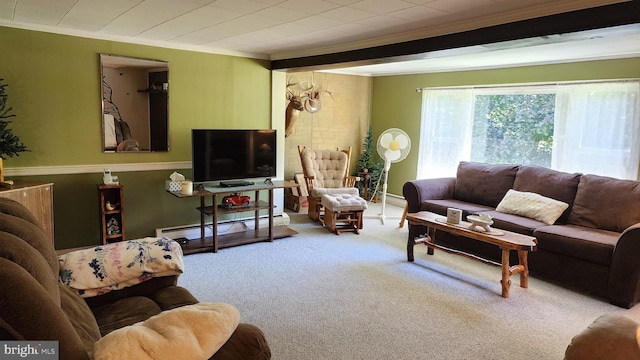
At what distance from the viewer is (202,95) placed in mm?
4816

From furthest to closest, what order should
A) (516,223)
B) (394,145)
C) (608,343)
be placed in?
(394,145), (516,223), (608,343)

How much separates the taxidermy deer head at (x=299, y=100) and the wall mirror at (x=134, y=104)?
7.11 feet

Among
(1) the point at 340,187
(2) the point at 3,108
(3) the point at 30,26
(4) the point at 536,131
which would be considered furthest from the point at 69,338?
(4) the point at 536,131

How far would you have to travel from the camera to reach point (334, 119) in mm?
7129

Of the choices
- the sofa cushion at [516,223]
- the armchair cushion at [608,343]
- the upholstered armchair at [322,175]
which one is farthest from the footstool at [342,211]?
the armchair cushion at [608,343]

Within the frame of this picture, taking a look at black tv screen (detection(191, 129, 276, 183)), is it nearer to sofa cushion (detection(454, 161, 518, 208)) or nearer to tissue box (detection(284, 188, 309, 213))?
tissue box (detection(284, 188, 309, 213))

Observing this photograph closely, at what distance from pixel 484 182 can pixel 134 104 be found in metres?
4.03

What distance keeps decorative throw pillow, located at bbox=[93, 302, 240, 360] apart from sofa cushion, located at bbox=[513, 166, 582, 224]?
400 cm

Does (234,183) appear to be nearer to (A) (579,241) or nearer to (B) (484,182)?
(B) (484,182)

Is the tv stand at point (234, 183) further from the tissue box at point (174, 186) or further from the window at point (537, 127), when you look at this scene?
the window at point (537, 127)

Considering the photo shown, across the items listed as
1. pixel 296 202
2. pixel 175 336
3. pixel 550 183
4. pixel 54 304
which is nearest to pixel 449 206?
pixel 550 183

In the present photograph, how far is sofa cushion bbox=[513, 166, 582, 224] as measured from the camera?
4359 millimetres

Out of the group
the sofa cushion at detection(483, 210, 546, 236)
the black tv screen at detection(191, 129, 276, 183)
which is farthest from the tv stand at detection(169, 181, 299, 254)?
the sofa cushion at detection(483, 210, 546, 236)

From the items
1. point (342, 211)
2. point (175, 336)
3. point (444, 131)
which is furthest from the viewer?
point (444, 131)
